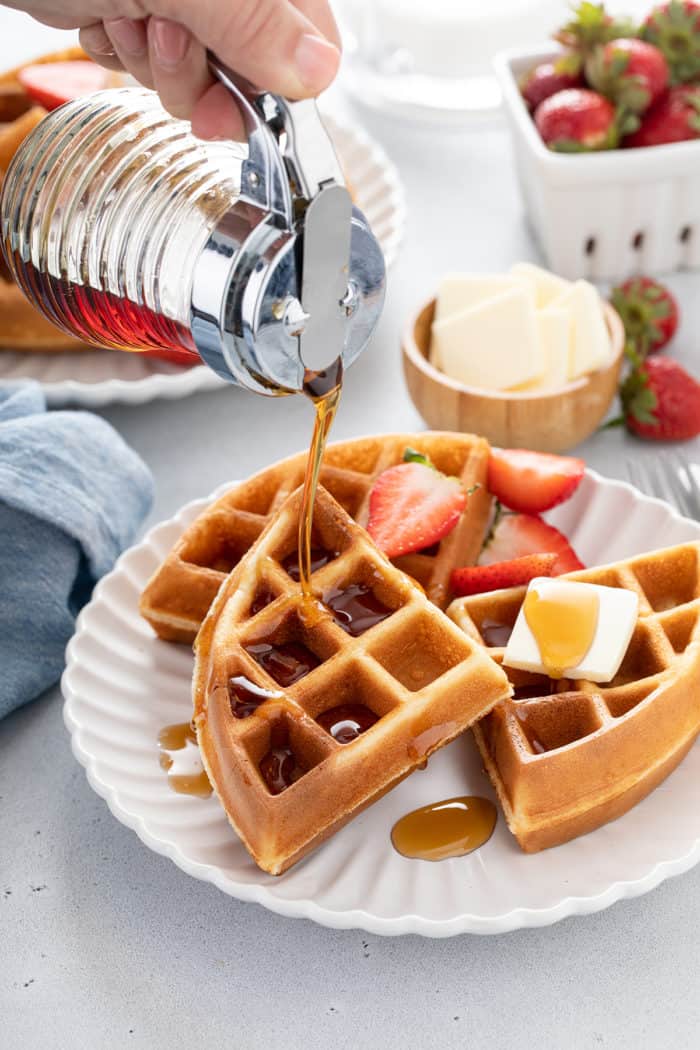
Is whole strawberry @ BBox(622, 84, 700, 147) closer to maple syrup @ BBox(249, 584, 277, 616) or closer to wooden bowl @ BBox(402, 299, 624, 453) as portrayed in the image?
wooden bowl @ BBox(402, 299, 624, 453)

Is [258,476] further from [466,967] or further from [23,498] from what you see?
[466,967]

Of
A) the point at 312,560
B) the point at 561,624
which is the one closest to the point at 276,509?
the point at 312,560

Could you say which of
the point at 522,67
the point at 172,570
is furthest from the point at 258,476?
the point at 522,67

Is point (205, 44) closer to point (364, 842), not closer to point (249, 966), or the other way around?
point (364, 842)

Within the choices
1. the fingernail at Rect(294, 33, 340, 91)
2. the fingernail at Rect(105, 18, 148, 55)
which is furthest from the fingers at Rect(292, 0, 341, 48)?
the fingernail at Rect(294, 33, 340, 91)

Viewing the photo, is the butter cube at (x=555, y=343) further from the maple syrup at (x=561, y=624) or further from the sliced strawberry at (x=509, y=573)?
the maple syrup at (x=561, y=624)
